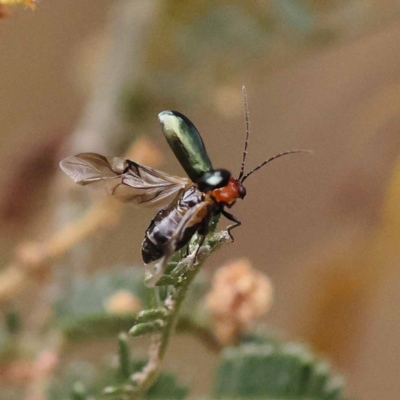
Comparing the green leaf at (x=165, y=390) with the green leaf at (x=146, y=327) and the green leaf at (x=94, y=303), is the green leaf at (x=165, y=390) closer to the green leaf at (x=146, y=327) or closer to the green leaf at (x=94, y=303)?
the green leaf at (x=94, y=303)

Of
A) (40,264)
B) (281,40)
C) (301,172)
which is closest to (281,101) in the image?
(301,172)

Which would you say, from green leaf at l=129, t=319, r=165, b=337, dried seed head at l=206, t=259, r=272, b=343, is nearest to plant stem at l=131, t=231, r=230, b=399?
green leaf at l=129, t=319, r=165, b=337

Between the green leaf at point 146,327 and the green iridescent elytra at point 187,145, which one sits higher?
the green iridescent elytra at point 187,145

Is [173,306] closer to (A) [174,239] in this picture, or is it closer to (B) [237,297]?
(A) [174,239]

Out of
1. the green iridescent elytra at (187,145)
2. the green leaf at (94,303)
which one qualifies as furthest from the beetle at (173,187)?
the green leaf at (94,303)

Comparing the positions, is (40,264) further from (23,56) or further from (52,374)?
(23,56)

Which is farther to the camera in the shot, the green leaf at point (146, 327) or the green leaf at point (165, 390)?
the green leaf at point (165, 390)

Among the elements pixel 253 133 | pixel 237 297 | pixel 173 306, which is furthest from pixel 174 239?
pixel 253 133

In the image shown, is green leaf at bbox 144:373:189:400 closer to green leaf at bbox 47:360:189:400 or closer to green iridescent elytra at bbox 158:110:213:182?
green leaf at bbox 47:360:189:400

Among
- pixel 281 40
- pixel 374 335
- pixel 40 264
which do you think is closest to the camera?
pixel 40 264
